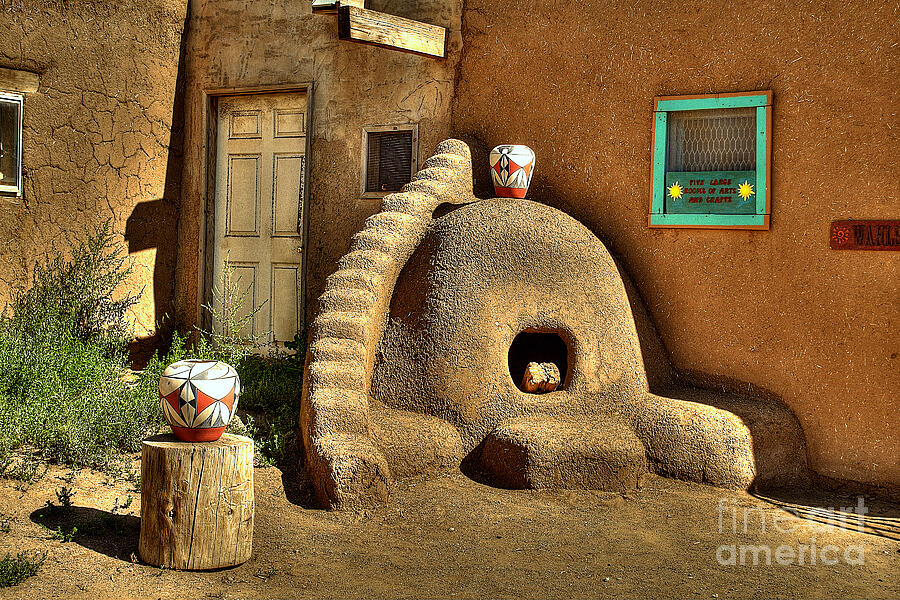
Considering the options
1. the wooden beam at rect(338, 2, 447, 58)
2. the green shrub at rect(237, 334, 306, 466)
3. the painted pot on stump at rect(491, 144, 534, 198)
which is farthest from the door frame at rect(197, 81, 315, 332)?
the painted pot on stump at rect(491, 144, 534, 198)

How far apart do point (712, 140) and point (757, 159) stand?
350 millimetres

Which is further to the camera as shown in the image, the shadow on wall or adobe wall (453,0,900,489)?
the shadow on wall

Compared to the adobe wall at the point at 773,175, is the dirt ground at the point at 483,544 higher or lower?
lower

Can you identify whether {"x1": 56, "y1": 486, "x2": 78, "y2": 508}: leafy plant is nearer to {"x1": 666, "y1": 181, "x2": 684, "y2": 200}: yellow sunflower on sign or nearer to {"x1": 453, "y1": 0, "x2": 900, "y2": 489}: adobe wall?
{"x1": 453, "y1": 0, "x2": 900, "y2": 489}: adobe wall

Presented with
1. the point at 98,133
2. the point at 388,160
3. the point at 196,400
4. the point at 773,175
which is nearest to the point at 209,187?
the point at 98,133

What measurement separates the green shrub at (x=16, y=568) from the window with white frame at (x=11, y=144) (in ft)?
12.3

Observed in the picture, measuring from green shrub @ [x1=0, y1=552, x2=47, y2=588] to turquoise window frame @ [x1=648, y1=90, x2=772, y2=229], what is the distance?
420cm

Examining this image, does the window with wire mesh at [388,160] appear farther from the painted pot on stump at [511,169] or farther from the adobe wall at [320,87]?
the painted pot on stump at [511,169]

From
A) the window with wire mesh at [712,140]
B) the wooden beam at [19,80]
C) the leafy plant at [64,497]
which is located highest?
the wooden beam at [19,80]

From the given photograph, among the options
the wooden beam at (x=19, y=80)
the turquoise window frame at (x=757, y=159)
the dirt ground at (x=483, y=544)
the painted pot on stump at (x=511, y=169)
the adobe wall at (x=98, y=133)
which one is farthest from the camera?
the adobe wall at (x=98, y=133)

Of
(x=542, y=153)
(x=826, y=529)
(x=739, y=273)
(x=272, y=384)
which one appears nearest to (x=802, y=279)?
(x=739, y=273)

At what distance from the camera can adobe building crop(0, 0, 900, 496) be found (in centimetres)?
537

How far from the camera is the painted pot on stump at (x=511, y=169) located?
6.01 metres

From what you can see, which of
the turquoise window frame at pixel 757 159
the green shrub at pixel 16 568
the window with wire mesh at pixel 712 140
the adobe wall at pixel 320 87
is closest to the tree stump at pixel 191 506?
the green shrub at pixel 16 568
